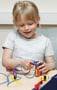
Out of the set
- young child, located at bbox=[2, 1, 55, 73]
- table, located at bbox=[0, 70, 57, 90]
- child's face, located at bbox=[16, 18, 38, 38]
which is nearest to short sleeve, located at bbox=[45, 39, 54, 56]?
young child, located at bbox=[2, 1, 55, 73]

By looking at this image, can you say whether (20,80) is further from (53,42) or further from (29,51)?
(53,42)

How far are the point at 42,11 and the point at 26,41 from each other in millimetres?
501

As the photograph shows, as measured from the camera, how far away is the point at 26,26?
156 cm

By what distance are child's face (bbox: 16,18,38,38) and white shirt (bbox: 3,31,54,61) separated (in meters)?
0.07

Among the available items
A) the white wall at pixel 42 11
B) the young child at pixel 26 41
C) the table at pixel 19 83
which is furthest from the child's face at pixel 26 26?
the white wall at pixel 42 11

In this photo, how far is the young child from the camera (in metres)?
1.57

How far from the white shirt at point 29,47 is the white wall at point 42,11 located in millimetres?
409

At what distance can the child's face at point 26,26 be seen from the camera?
1.56 m

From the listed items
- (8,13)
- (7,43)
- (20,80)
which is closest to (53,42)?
(7,43)

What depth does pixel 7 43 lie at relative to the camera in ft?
5.48

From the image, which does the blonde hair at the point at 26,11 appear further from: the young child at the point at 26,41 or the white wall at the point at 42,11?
the white wall at the point at 42,11

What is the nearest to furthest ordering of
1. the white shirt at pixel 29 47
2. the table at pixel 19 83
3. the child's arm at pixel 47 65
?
the table at pixel 19 83 < the child's arm at pixel 47 65 < the white shirt at pixel 29 47

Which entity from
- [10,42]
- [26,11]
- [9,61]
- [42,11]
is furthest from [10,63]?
[42,11]

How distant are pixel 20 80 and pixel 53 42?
0.63 meters
